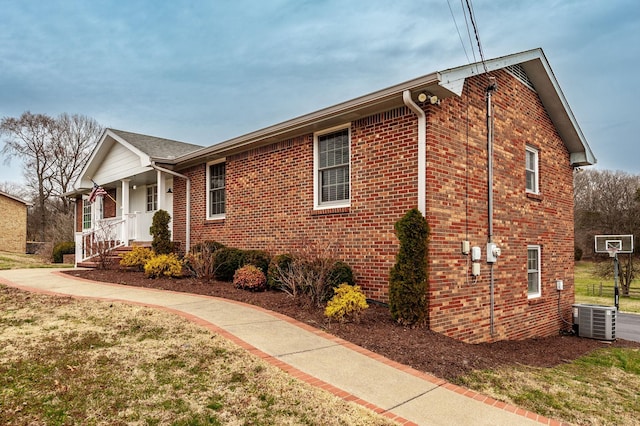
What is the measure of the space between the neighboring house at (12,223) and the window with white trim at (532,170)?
1292 inches

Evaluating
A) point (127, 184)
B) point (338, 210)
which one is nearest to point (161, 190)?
point (127, 184)

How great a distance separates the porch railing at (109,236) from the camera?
14.9 metres

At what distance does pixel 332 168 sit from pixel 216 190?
4.86m

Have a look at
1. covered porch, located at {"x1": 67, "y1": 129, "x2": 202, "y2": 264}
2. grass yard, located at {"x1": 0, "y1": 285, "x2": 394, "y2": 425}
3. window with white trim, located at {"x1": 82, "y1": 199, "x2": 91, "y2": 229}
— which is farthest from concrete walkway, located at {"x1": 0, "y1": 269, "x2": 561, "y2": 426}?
window with white trim, located at {"x1": 82, "y1": 199, "x2": 91, "y2": 229}

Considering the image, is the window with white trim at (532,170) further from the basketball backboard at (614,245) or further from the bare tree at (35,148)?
the bare tree at (35,148)

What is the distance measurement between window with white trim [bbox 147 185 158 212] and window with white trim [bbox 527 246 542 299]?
1295 cm

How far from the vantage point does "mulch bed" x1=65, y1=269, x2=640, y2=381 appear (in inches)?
222

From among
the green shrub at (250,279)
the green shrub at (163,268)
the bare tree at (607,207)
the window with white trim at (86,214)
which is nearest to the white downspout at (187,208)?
the green shrub at (163,268)

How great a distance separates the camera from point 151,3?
9.89 meters

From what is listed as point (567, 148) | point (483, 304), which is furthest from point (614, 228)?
point (483, 304)

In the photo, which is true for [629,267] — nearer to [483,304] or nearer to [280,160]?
[483,304]

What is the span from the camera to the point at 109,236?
49.5 feet

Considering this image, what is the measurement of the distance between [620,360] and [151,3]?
12.6 m

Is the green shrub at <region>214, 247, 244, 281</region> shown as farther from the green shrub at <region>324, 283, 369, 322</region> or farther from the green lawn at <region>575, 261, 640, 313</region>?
the green lawn at <region>575, 261, 640, 313</region>
